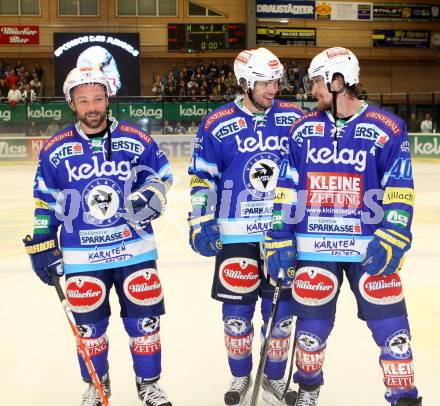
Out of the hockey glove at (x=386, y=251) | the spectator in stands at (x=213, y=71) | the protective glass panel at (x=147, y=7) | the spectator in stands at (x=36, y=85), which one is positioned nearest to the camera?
the hockey glove at (x=386, y=251)

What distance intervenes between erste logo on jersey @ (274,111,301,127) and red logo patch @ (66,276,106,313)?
3.94ft

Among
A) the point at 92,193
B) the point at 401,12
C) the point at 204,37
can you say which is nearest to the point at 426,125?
the point at 204,37

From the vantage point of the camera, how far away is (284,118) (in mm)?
4035

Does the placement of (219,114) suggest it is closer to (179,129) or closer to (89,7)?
(179,129)

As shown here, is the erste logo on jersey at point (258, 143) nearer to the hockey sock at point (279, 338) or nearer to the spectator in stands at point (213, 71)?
the hockey sock at point (279, 338)

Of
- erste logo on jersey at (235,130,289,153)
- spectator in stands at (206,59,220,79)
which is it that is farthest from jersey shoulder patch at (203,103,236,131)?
spectator in stands at (206,59,220,79)

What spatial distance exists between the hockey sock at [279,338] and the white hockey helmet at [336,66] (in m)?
1.14

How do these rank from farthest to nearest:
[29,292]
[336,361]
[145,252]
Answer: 1. [29,292]
2. [336,361]
3. [145,252]

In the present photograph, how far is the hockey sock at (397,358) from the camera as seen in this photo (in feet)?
10.6

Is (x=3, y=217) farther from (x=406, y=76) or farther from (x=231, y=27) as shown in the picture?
(x=406, y=76)

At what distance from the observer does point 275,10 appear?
2795 centimetres

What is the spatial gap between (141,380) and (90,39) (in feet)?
74.7

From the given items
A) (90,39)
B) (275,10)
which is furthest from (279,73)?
(275,10)

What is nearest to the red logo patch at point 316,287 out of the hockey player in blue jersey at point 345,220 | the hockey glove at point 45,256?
the hockey player in blue jersey at point 345,220
